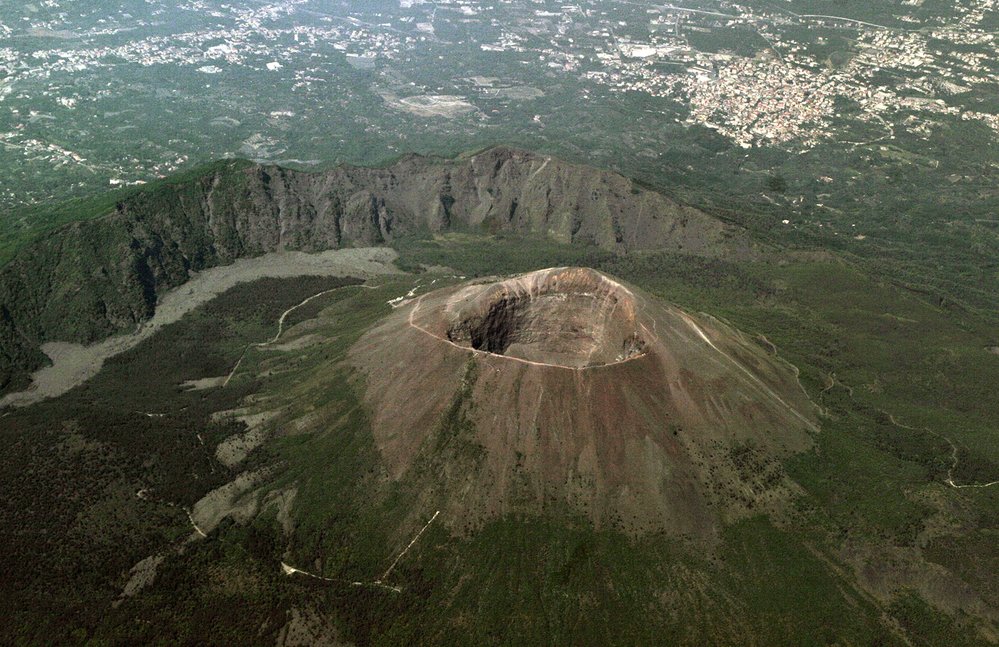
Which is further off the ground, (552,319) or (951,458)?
(552,319)

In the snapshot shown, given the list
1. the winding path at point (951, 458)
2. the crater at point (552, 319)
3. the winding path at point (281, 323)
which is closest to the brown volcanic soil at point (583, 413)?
the crater at point (552, 319)

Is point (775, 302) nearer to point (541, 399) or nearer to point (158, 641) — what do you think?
point (541, 399)

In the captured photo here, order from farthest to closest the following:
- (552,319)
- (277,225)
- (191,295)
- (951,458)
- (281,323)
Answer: (277,225)
(191,295)
(281,323)
(552,319)
(951,458)

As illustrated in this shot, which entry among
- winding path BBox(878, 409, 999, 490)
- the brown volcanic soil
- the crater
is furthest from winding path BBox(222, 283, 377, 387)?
winding path BBox(878, 409, 999, 490)

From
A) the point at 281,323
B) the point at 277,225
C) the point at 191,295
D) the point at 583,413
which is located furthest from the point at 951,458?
the point at 277,225

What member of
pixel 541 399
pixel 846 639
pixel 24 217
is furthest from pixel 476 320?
pixel 24 217

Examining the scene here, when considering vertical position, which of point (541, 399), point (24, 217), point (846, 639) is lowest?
point (24, 217)

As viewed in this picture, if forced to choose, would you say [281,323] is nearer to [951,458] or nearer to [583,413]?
[583,413]
